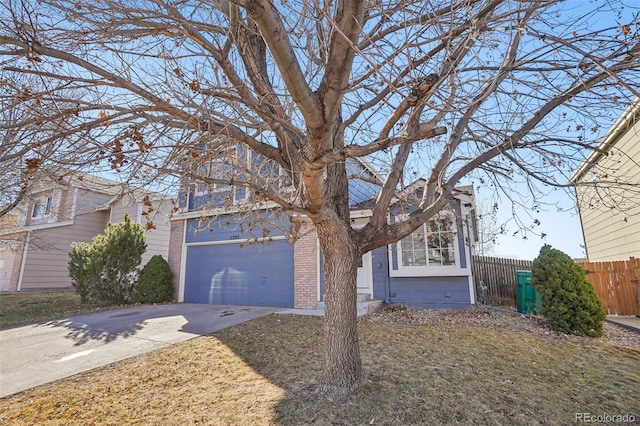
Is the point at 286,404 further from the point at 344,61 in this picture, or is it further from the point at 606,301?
the point at 606,301

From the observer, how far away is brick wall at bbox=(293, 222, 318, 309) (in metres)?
9.61

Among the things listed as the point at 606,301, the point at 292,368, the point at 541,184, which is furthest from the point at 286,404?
the point at 606,301

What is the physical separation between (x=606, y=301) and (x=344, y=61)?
10.9 metres

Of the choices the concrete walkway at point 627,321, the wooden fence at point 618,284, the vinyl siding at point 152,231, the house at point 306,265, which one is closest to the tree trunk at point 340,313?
the house at point 306,265

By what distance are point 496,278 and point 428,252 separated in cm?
300

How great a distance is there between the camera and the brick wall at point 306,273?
9.61 metres

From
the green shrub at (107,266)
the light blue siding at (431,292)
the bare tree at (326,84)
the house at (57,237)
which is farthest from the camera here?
the house at (57,237)

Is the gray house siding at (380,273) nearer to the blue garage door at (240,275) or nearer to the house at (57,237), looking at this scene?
the blue garage door at (240,275)

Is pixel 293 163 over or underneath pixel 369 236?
over

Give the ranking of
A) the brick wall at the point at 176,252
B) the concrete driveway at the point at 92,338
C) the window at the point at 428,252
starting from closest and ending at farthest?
the concrete driveway at the point at 92,338, the window at the point at 428,252, the brick wall at the point at 176,252

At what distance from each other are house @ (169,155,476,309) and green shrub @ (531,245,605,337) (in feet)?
5.98

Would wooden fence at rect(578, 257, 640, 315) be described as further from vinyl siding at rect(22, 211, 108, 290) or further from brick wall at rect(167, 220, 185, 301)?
vinyl siding at rect(22, 211, 108, 290)

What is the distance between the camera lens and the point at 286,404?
3471mm

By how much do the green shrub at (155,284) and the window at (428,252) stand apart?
27.9ft
